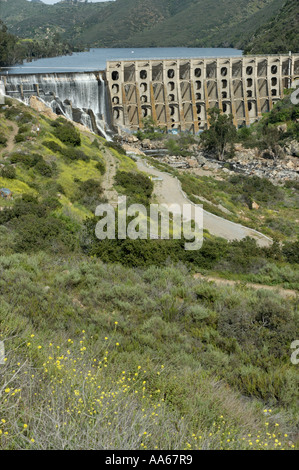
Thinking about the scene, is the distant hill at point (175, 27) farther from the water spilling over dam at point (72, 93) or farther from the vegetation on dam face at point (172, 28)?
the water spilling over dam at point (72, 93)

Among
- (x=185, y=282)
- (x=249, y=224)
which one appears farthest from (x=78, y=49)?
(x=185, y=282)

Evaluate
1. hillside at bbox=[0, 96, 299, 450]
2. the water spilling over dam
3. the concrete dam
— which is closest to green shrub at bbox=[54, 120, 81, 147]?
hillside at bbox=[0, 96, 299, 450]

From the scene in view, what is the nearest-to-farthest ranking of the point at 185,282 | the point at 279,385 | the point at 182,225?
1. the point at 279,385
2. the point at 185,282
3. the point at 182,225

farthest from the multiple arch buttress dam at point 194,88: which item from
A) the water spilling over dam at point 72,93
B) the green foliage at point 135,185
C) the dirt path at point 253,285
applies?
the dirt path at point 253,285

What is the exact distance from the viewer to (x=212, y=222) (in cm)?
1814

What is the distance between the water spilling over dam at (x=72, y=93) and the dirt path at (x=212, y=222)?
74.0 ft

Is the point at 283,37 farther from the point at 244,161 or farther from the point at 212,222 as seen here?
the point at 212,222

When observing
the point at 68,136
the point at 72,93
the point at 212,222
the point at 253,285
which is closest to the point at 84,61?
the point at 72,93

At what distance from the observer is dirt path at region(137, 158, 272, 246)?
17.0 m

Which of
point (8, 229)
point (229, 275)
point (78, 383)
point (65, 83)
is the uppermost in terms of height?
point (65, 83)

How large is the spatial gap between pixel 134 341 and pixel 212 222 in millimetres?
12532

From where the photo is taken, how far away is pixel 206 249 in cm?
1235

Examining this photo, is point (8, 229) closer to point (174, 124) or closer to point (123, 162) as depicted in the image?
point (123, 162)
